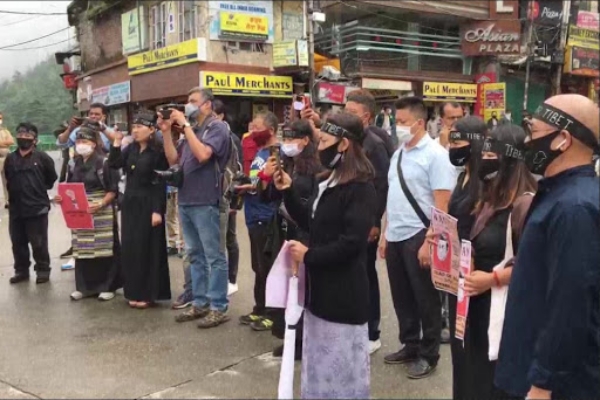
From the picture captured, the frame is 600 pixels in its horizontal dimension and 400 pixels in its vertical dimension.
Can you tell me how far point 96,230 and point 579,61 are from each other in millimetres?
20743

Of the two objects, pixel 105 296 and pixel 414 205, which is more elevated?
pixel 414 205

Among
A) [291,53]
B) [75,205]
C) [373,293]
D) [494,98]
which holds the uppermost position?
[291,53]

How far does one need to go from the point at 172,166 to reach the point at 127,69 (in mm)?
14243

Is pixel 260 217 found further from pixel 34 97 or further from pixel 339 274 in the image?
pixel 34 97

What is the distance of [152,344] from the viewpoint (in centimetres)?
439

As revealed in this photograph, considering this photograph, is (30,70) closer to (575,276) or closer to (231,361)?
(231,361)

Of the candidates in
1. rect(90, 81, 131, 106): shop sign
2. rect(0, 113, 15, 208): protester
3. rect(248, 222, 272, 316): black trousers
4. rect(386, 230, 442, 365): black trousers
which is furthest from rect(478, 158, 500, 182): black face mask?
rect(90, 81, 131, 106): shop sign

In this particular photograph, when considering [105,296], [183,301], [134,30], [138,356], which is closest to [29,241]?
[105,296]

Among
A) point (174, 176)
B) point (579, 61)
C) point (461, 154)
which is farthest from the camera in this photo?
Result: point (579, 61)

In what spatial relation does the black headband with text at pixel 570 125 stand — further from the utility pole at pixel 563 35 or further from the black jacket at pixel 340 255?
the utility pole at pixel 563 35

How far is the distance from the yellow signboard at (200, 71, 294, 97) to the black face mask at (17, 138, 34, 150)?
8.53 m

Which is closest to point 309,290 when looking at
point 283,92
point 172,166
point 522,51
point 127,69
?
point 172,166

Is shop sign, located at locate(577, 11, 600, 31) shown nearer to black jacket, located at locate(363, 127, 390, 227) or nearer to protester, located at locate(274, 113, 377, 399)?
black jacket, located at locate(363, 127, 390, 227)

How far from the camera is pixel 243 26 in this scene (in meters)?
15.2
